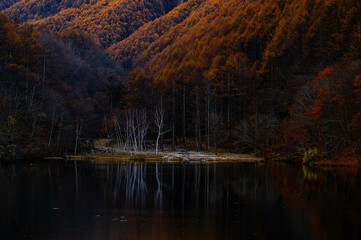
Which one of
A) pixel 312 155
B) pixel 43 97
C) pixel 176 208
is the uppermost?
pixel 43 97

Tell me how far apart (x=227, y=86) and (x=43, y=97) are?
3287 cm

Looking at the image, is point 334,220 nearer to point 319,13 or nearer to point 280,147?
point 280,147

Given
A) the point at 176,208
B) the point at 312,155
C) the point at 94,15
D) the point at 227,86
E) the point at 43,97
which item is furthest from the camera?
the point at 94,15

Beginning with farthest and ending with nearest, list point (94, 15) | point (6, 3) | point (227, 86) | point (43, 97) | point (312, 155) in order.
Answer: point (6, 3)
point (94, 15)
point (227, 86)
point (43, 97)
point (312, 155)

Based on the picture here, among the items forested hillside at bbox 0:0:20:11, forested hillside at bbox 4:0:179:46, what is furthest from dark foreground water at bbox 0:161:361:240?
forested hillside at bbox 0:0:20:11

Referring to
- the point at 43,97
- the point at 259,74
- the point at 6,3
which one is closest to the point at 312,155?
the point at 259,74

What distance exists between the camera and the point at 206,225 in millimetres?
13992

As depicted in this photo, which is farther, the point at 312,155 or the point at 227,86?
the point at 227,86

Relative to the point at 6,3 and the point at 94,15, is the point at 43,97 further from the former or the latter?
the point at 6,3

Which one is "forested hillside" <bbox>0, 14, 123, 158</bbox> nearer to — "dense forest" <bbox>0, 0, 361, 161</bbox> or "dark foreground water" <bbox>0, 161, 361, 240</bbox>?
"dense forest" <bbox>0, 0, 361, 161</bbox>

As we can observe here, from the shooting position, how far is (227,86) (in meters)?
72.3

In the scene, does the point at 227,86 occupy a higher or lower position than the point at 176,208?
higher

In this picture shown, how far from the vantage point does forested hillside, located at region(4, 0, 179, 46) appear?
16538 centimetres

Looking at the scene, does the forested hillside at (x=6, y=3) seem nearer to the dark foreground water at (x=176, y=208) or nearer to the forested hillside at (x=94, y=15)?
the forested hillside at (x=94, y=15)
